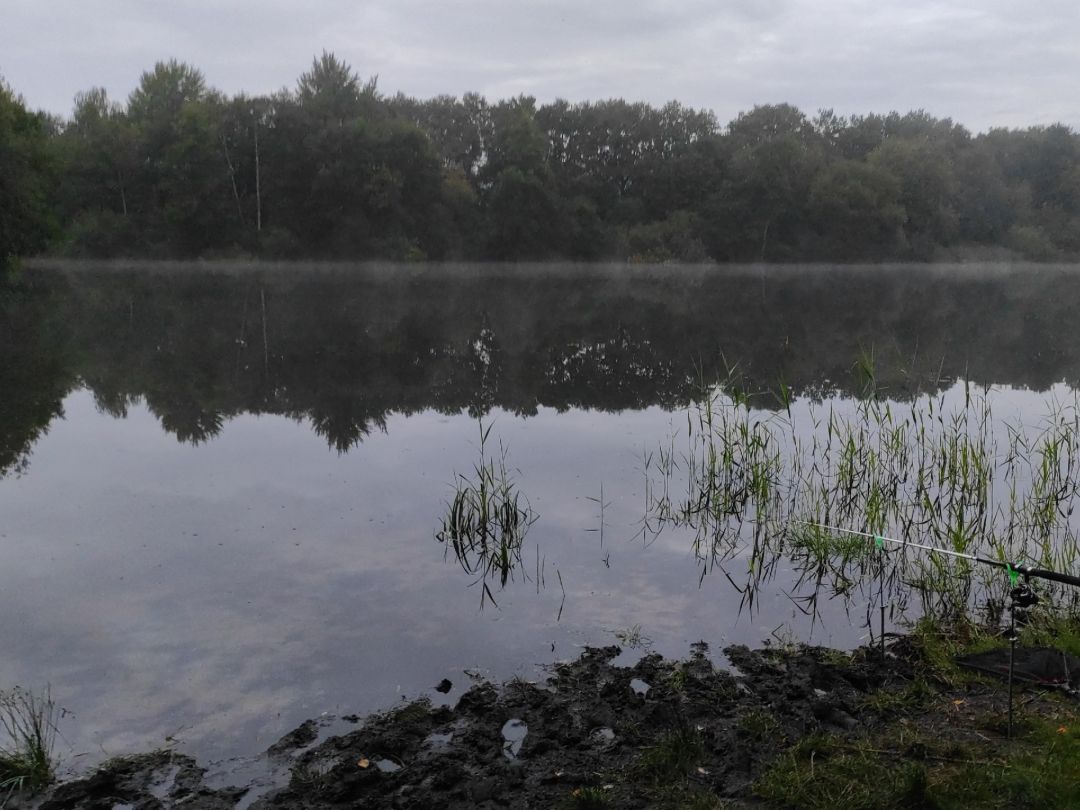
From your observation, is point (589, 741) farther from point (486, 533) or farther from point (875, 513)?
point (875, 513)

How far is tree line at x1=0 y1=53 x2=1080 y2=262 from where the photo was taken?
66062 millimetres

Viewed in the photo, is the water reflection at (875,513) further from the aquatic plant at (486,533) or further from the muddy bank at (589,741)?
the muddy bank at (589,741)

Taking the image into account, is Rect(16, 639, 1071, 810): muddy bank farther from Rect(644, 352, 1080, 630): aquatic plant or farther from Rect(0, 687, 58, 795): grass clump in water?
Rect(644, 352, 1080, 630): aquatic plant

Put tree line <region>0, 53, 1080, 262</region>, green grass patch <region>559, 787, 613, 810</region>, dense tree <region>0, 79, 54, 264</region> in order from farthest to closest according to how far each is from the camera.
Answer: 1. tree line <region>0, 53, 1080, 262</region>
2. dense tree <region>0, 79, 54, 264</region>
3. green grass patch <region>559, 787, 613, 810</region>

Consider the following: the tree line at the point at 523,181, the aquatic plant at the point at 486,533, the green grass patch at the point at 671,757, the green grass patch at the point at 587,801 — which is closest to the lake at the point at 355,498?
the aquatic plant at the point at 486,533

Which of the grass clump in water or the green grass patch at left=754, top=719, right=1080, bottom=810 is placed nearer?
the green grass patch at left=754, top=719, right=1080, bottom=810

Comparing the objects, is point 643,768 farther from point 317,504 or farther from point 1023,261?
point 1023,261

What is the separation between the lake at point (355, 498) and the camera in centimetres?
589

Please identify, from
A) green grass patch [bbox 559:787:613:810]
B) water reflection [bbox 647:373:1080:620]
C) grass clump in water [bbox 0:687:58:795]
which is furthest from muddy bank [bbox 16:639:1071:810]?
water reflection [bbox 647:373:1080:620]

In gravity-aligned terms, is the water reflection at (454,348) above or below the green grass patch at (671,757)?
above

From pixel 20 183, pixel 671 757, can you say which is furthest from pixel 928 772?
pixel 20 183

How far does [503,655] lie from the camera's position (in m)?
6.15

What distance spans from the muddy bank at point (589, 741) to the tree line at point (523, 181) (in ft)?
191

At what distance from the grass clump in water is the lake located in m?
0.12
